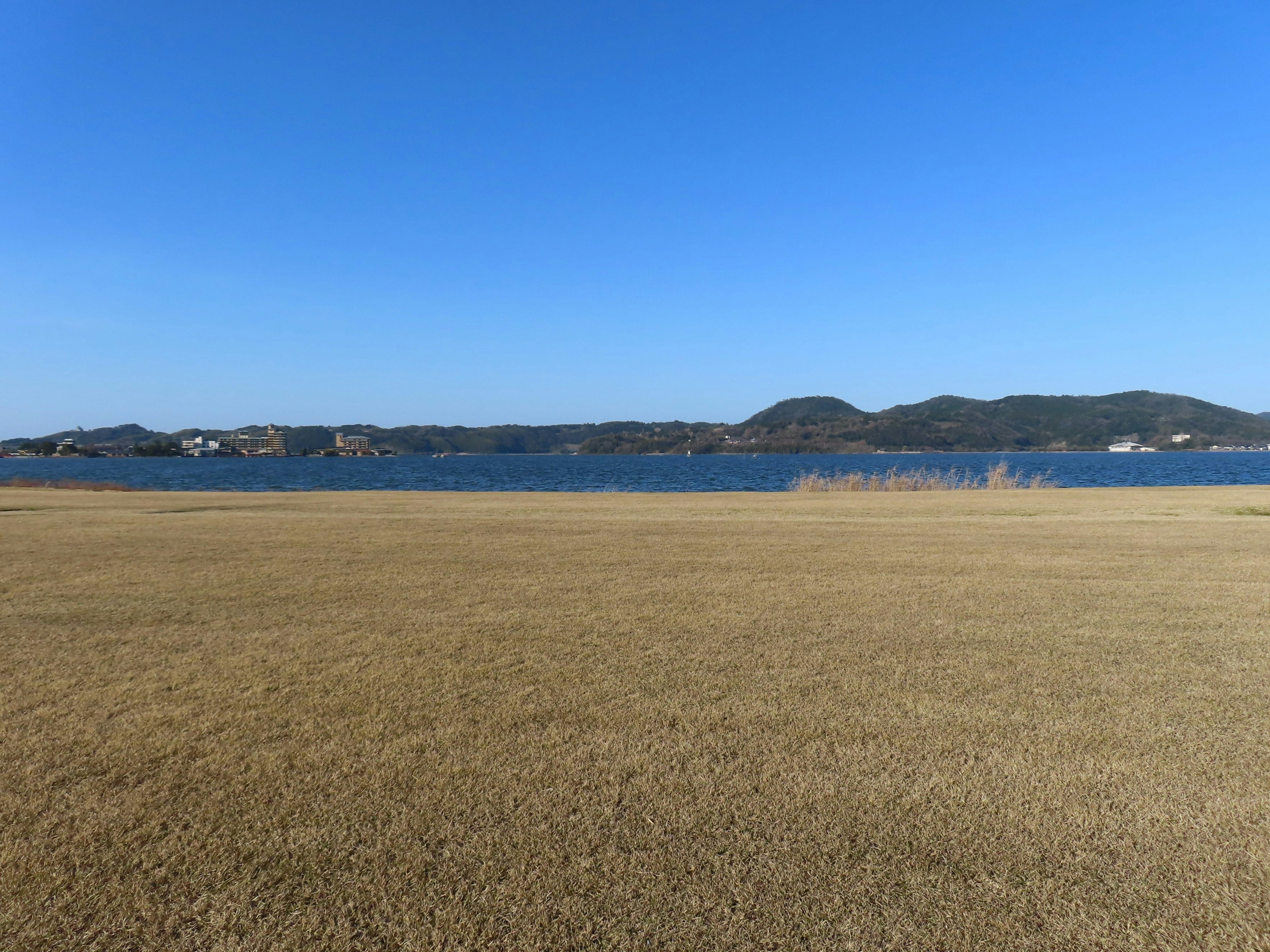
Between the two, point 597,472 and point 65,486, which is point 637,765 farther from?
point 597,472

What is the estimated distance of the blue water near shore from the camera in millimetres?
50031

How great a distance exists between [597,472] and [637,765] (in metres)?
77.5

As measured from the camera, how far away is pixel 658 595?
9266 mm

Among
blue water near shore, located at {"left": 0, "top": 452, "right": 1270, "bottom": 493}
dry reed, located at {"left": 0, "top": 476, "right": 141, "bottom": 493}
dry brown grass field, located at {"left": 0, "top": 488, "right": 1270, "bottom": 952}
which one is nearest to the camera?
dry brown grass field, located at {"left": 0, "top": 488, "right": 1270, "bottom": 952}

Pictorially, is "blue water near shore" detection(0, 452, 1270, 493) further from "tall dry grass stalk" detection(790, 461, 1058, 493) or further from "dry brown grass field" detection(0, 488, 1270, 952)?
"dry brown grass field" detection(0, 488, 1270, 952)

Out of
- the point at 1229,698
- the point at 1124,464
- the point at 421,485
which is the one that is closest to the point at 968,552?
the point at 1229,698

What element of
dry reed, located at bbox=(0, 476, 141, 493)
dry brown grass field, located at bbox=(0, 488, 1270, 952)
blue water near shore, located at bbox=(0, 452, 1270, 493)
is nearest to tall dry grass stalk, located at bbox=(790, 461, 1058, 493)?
blue water near shore, located at bbox=(0, 452, 1270, 493)

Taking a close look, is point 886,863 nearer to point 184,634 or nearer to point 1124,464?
point 184,634

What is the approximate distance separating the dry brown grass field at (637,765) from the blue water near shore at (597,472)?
91.9 ft

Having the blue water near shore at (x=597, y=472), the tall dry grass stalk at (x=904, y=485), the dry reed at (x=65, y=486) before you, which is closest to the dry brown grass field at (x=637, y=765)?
the tall dry grass stalk at (x=904, y=485)

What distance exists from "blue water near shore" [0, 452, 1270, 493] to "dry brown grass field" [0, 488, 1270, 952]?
2801cm

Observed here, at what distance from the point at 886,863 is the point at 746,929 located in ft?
Answer: 2.62

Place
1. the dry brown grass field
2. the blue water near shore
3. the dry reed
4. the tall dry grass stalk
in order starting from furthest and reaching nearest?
the blue water near shore → the dry reed → the tall dry grass stalk → the dry brown grass field

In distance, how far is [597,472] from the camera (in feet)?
268
